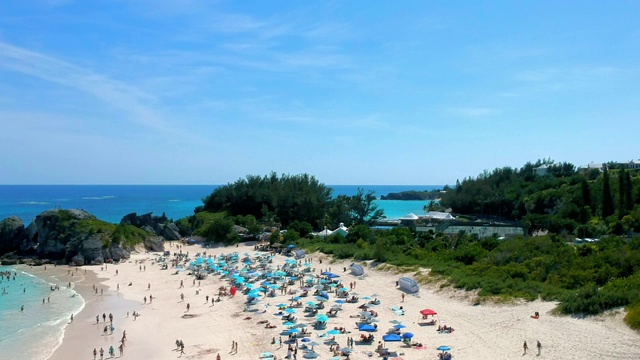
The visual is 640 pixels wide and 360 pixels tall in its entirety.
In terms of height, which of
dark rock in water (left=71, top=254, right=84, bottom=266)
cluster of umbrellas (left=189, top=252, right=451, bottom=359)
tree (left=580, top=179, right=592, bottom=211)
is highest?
tree (left=580, top=179, right=592, bottom=211)

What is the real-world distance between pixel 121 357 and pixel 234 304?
10317 mm

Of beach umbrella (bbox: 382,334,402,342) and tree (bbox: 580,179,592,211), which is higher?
tree (bbox: 580,179,592,211)

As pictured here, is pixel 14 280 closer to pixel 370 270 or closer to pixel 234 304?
pixel 234 304

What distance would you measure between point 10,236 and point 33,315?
110ft

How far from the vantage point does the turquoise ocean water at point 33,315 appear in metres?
26.0

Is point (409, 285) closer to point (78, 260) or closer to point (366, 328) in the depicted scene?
point (366, 328)

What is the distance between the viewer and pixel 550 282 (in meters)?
30.6

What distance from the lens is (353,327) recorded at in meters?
26.6

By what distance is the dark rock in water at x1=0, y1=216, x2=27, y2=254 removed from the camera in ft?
198

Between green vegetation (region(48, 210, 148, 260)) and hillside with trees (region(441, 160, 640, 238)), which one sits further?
green vegetation (region(48, 210, 148, 260))

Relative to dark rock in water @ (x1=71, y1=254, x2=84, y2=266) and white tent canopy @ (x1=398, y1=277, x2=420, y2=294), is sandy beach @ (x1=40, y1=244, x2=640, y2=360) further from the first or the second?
dark rock in water @ (x1=71, y1=254, x2=84, y2=266)

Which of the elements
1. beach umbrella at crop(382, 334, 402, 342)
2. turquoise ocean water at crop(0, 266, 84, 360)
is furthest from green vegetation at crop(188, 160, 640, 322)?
turquoise ocean water at crop(0, 266, 84, 360)

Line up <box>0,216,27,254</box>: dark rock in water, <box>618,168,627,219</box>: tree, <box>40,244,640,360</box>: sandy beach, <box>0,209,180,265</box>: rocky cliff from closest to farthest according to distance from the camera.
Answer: <box>40,244,640,360</box>: sandy beach, <box>618,168,627,219</box>: tree, <box>0,209,180,265</box>: rocky cliff, <box>0,216,27,254</box>: dark rock in water

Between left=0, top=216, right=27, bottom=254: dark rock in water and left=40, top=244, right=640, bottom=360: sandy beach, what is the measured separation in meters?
28.1
